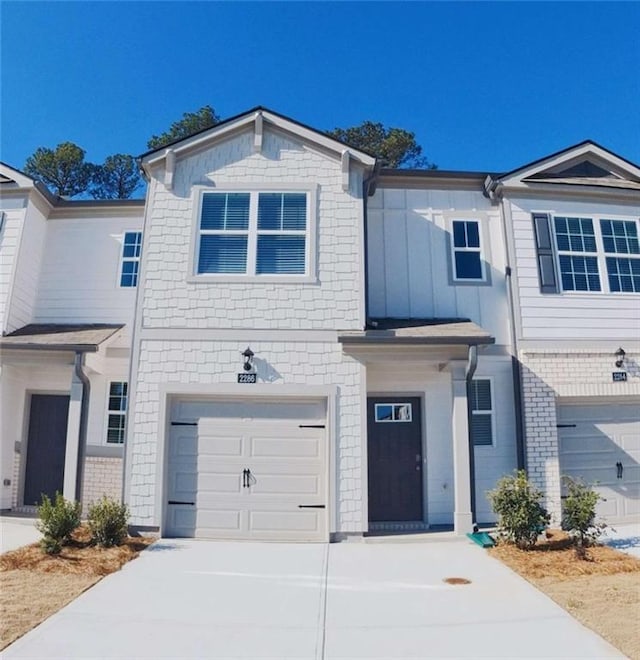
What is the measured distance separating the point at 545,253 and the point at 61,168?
2053 centimetres

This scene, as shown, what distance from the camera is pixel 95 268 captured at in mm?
11055

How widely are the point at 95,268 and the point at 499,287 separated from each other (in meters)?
7.99

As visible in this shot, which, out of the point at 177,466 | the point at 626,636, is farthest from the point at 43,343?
the point at 626,636

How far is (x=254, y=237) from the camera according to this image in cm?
912

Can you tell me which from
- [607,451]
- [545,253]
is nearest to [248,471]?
[607,451]

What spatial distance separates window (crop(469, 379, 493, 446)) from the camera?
375 inches

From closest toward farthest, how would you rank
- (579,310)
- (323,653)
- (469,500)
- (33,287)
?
1. (323,653)
2. (469,500)
3. (579,310)
4. (33,287)

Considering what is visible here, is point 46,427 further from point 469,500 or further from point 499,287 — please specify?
point 499,287

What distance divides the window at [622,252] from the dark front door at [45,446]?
10605 mm

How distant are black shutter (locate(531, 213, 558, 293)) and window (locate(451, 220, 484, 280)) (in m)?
1.04

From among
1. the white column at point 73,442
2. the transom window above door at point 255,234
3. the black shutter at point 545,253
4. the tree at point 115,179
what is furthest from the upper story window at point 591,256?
the tree at point 115,179

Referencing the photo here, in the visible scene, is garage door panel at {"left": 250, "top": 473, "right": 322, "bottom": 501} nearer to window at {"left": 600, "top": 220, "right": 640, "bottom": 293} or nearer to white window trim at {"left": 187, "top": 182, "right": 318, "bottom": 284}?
white window trim at {"left": 187, "top": 182, "right": 318, "bottom": 284}

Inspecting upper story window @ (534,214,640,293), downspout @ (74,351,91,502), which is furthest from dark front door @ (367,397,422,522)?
downspout @ (74,351,91,502)

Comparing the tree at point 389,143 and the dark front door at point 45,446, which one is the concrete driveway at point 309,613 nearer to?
the dark front door at point 45,446
